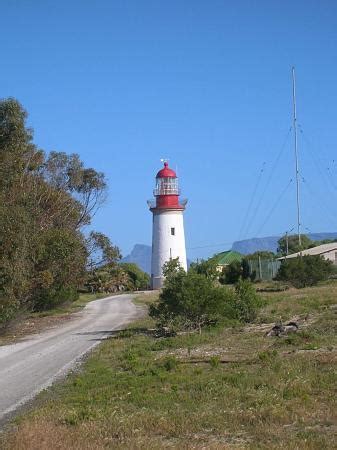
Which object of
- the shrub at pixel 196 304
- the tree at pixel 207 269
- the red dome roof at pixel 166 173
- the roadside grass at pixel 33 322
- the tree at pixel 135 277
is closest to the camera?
the shrub at pixel 196 304

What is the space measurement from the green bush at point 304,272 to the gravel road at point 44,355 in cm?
1626

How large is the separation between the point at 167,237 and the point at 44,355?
45615 millimetres

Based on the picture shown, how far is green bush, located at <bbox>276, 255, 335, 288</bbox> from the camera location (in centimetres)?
5269

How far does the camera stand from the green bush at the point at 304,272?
173ft

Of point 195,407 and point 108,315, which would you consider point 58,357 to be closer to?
point 195,407

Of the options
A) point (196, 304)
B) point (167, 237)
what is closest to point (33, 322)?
point (196, 304)

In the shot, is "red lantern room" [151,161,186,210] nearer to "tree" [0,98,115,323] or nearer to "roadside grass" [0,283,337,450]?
"tree" [0,98,115,323]

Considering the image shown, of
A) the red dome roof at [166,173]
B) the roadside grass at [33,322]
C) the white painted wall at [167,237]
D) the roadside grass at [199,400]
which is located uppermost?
the red dome roof at [166,173]

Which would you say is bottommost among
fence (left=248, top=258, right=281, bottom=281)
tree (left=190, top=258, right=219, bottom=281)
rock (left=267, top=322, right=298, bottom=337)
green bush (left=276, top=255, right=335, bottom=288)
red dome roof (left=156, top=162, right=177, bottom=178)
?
rock (left=267, top=322, right=298, bottom=337)

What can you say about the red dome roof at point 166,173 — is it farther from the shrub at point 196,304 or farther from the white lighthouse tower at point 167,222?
the shrub at point 196,304

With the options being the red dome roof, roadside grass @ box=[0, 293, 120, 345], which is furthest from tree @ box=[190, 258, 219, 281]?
the red dome roof

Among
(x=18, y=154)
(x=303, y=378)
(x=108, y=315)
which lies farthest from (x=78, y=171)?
(x=303, y=378)

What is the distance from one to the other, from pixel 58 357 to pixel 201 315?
6.29m

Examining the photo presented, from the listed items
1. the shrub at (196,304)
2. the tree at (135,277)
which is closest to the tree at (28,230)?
the shrub at (196,304)
